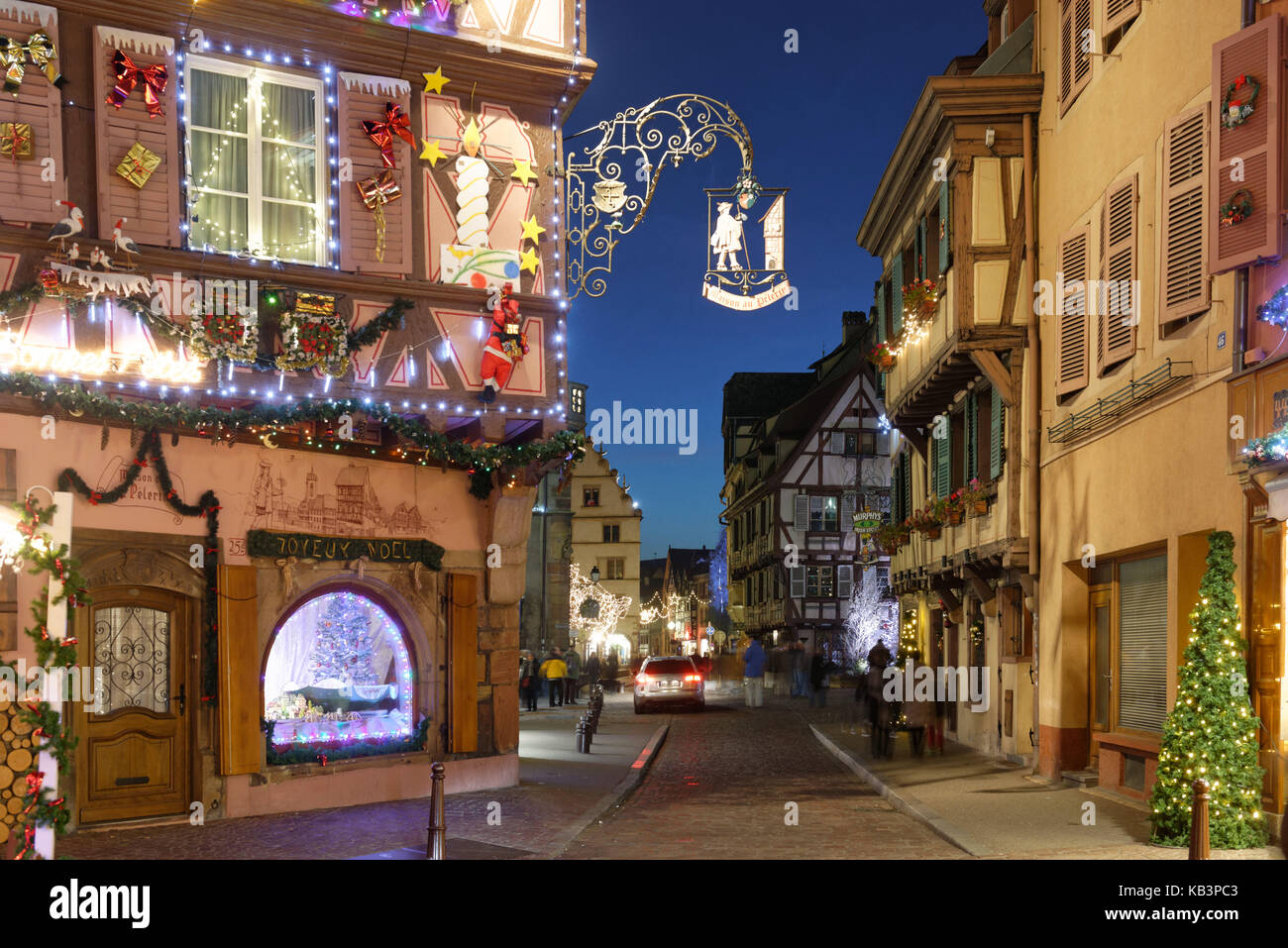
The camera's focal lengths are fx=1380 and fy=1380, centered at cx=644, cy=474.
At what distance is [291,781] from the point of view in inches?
580

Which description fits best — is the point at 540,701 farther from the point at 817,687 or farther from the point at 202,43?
the point at 202,43

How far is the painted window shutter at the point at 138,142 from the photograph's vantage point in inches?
534

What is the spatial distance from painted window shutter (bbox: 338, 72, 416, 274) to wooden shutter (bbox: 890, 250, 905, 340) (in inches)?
464

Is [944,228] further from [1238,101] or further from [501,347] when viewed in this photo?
[1238,101]

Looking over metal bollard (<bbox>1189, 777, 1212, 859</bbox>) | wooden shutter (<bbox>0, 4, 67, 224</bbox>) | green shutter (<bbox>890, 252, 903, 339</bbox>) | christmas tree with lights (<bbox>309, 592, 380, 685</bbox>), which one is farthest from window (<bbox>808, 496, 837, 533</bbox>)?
metal bollard (<bbox>1189, 777, 1212, 859</bbox>)

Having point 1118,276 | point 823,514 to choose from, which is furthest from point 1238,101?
point 823,514

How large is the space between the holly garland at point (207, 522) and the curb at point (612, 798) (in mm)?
4011

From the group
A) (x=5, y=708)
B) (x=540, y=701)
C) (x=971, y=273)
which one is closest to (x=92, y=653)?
(x=5, y=708)

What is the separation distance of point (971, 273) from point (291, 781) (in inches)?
443

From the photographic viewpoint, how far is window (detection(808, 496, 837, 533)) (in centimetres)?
5819

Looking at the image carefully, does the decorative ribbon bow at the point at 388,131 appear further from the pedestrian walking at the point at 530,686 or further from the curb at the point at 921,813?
the pedestrian walking at the point at 530,686

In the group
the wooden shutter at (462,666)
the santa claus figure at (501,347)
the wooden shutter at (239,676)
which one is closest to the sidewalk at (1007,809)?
the wooden shutter at (462,666)

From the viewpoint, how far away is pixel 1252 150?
11445 mm

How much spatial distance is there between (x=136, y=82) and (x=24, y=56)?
1050 millimetres
